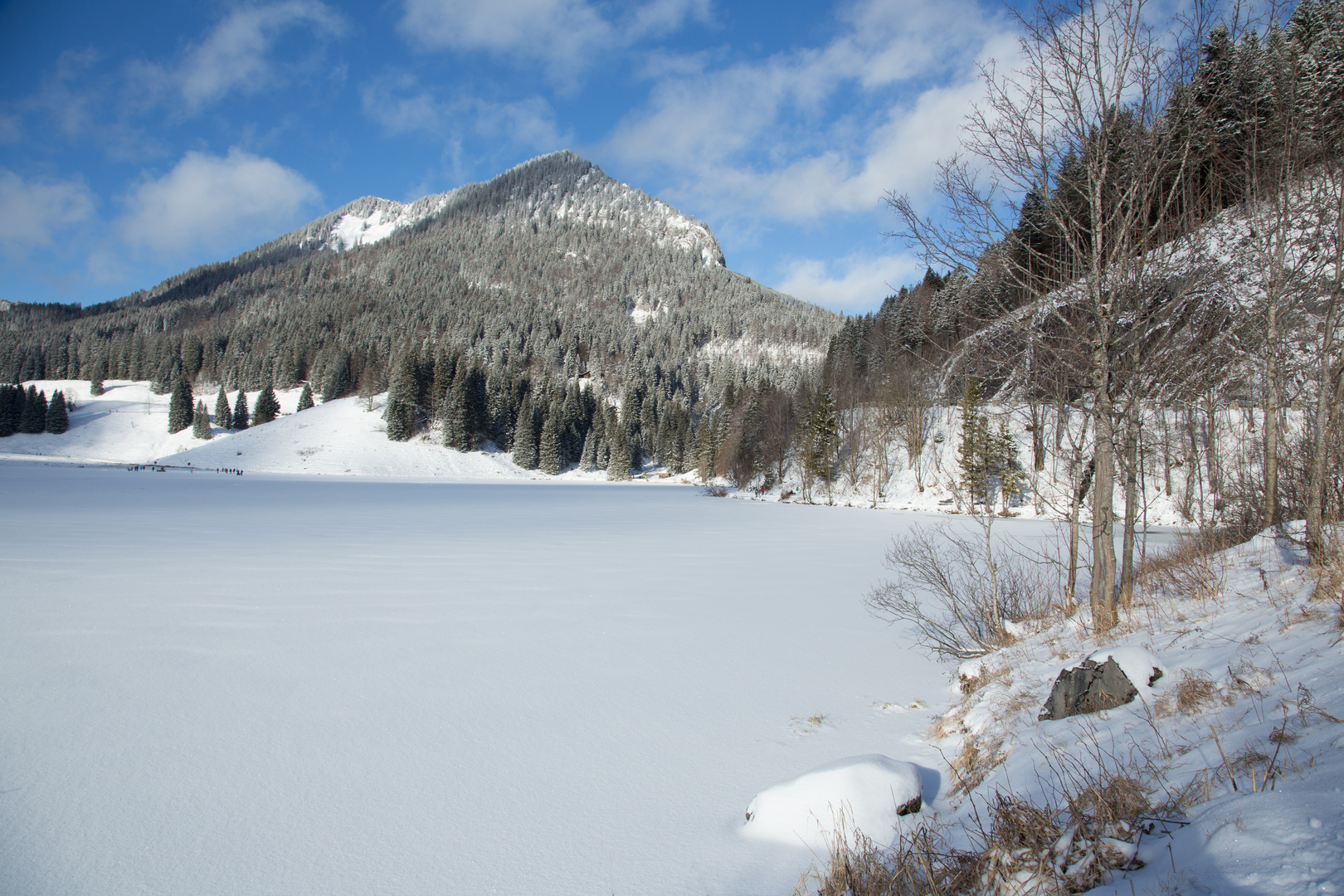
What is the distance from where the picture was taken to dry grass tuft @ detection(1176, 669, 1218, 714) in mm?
3840

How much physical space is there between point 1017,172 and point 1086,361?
2399mm

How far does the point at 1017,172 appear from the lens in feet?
22.7

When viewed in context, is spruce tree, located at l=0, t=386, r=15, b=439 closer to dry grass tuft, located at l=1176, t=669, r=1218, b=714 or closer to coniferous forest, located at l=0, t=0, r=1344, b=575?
coniferous forest, located at l=0, t=0, r=1344, b=575

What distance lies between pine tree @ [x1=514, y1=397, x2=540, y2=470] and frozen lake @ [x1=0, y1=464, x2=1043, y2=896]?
74.5 meters

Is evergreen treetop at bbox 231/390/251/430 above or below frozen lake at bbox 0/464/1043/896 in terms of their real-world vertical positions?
above

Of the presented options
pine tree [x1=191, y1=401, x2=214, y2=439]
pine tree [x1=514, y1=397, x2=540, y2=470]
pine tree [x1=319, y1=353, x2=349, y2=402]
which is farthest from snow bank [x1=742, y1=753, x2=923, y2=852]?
pine tree [x1=319, y1=353, x2=349, y2=402]

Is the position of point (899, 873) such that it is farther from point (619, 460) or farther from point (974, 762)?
point (619, 460)

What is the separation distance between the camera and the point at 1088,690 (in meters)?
4.70

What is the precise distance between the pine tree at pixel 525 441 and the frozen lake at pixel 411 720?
244 ft

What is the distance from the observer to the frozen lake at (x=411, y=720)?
12.2 feet

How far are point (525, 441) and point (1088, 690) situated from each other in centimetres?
8706

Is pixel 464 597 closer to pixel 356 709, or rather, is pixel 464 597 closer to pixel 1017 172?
pixel 356 709

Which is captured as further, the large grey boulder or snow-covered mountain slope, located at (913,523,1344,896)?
the large grey boulder

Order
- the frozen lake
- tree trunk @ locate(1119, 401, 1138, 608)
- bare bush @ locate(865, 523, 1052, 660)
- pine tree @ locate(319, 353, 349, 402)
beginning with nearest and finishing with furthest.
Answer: the frozen lake < tree trunk @ locate(1119, 401, 1138, 608) < bare bush @ locate(865, 523, 1052, 660) < pine tree @ locate(319, 353, 349, 402)
